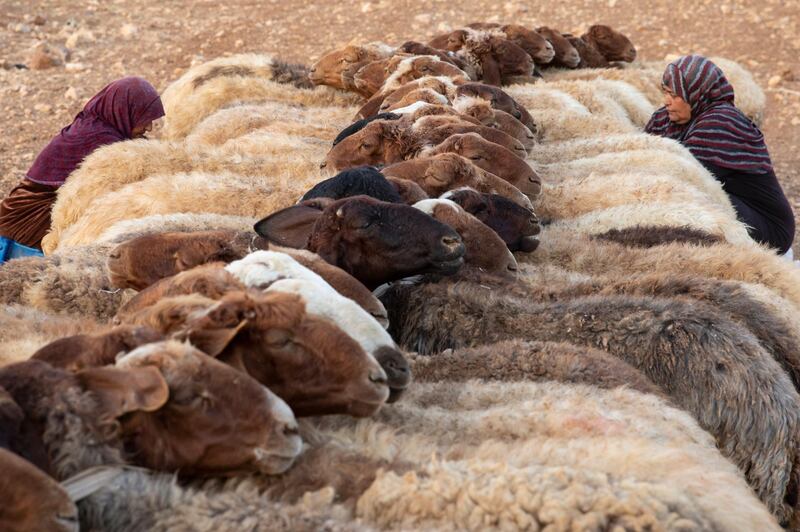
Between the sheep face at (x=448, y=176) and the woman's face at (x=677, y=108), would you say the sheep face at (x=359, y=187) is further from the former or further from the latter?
the woman's face at (x=677, y=108)

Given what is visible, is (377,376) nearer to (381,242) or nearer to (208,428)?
(208,428)

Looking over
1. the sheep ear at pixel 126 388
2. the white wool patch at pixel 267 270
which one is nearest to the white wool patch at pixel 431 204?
the white wool patch at pixel 267 270

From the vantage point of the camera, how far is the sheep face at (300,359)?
3100 millimetres

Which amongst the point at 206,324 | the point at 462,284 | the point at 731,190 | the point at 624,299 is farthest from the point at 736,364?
the point at 731,190

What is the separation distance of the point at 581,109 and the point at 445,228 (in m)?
5.46

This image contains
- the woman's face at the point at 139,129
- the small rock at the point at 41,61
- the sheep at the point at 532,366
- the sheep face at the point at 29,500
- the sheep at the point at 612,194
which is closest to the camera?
the sheep face at the point at 29,500

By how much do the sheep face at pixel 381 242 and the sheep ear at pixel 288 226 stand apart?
2.7 inches

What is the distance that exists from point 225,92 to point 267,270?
6.61 metres

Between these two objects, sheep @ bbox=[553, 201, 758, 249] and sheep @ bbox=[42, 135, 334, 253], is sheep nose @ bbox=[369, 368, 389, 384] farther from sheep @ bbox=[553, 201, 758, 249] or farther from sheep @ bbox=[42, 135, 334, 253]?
sheep @ bbox=[42, 135, 334, 253]

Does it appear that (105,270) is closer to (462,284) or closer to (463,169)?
(462,284)

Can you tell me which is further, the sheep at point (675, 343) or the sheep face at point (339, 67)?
the sheep face at point (339, 67)

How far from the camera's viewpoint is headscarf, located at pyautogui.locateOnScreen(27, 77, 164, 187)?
8.12 meters

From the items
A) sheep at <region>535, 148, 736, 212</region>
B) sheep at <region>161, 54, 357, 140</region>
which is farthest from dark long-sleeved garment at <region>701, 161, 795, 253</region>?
sheep at <region>161, 54, 357, 140</region>

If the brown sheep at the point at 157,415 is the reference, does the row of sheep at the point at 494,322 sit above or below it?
below
